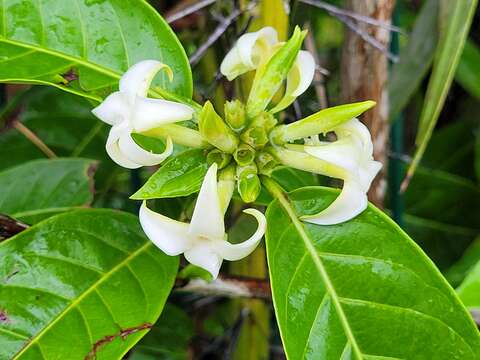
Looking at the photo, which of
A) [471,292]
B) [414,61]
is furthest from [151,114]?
[414,61]

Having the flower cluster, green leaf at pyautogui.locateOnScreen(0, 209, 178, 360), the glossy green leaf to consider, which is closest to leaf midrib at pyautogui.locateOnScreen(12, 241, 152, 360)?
green leaf at pyautogui.locateOnScreen(0, 209, 178, 360)

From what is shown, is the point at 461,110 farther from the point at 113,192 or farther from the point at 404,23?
the point at 113,192

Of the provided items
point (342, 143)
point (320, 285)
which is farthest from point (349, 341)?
point (342, 143)

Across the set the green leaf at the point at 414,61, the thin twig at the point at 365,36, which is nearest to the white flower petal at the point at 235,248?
the thin twig at the point at 365,36

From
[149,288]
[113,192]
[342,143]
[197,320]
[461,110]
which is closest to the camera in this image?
[342,143]

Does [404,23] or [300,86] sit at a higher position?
[300,86]

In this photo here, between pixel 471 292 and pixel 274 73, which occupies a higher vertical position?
pixel 274 73

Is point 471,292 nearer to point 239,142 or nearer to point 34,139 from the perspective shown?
point 239,142
